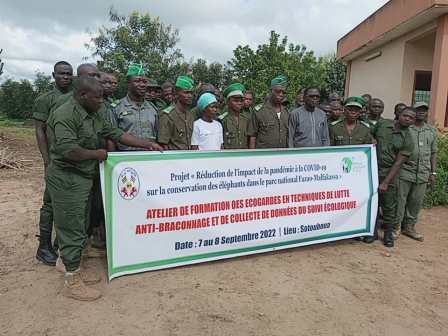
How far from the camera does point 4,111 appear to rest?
1312 inches

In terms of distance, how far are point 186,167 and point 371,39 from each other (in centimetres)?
919

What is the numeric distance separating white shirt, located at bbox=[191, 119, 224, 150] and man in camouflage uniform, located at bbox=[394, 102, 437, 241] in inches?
92.2

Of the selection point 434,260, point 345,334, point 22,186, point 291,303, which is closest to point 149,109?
point 291,303

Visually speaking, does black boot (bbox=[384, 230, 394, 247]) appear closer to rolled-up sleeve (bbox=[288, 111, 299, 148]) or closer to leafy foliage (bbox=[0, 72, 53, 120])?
rolled-up sleeve (bbox=[288, 111, 299, 148])

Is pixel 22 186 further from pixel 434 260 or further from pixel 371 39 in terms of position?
pixel 371 39

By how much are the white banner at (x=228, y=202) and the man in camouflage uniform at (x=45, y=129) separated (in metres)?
0.76

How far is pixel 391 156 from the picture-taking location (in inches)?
180

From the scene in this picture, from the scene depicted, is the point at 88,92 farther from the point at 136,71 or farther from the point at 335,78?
the point at 335,78

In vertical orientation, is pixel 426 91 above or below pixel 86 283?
above

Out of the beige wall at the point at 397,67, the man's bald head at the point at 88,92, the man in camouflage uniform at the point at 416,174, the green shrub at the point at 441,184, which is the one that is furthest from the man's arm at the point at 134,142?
the beige wall at the point at 397,67

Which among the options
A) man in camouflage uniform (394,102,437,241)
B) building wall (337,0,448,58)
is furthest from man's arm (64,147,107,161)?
building wall (337,0,448,58)

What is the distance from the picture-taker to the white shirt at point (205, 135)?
4.20 metres

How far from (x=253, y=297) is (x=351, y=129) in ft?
8.18

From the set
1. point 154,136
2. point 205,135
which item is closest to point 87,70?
point 154,136
